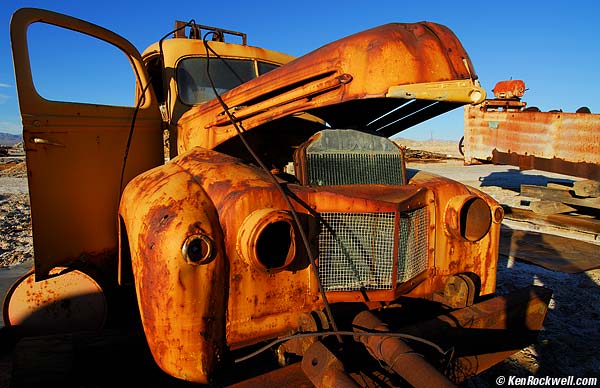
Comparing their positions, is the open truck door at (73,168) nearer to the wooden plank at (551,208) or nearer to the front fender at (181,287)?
the front fender at (181,287)

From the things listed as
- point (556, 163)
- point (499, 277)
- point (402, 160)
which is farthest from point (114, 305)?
point (556, 163)

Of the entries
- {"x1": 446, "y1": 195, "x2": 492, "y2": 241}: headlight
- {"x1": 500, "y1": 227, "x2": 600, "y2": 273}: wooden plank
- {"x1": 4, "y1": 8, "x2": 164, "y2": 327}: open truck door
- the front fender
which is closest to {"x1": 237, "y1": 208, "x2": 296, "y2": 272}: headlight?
the front fender

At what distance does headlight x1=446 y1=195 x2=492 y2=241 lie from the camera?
8.66 ft

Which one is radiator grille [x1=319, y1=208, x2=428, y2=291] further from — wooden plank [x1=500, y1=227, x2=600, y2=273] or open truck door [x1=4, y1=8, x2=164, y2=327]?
wooden plank [x1=500, y1=227, x2=600, y2=273]

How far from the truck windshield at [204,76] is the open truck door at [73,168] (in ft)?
1.54

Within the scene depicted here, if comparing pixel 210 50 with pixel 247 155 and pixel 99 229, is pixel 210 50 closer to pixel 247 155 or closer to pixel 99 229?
pixel 247 155

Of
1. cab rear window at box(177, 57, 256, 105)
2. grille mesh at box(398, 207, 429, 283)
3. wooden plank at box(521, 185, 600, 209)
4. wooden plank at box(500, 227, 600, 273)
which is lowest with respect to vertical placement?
wooden plank at box(500, 227, 600, 273)

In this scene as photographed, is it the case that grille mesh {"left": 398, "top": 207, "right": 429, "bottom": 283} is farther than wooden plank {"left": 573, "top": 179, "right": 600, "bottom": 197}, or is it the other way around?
wooden plank {"left": 573, "top": 179, "right": 600, "bottom": 197}

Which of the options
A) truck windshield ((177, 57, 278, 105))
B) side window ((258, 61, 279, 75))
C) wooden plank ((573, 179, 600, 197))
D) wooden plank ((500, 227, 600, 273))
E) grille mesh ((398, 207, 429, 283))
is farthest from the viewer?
wooden plank ((573, 179, 600, 197))

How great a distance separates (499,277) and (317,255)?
148 inches

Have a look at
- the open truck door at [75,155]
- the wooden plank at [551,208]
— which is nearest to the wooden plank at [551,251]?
the wooden plank at [551,208]

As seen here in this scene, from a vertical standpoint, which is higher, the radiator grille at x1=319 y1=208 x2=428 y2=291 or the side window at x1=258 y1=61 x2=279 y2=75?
the side window at x1=258 y1=61 x2=279 y2=75

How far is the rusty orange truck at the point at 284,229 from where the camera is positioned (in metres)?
1.97

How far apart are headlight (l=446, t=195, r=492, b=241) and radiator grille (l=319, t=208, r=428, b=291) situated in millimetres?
405
